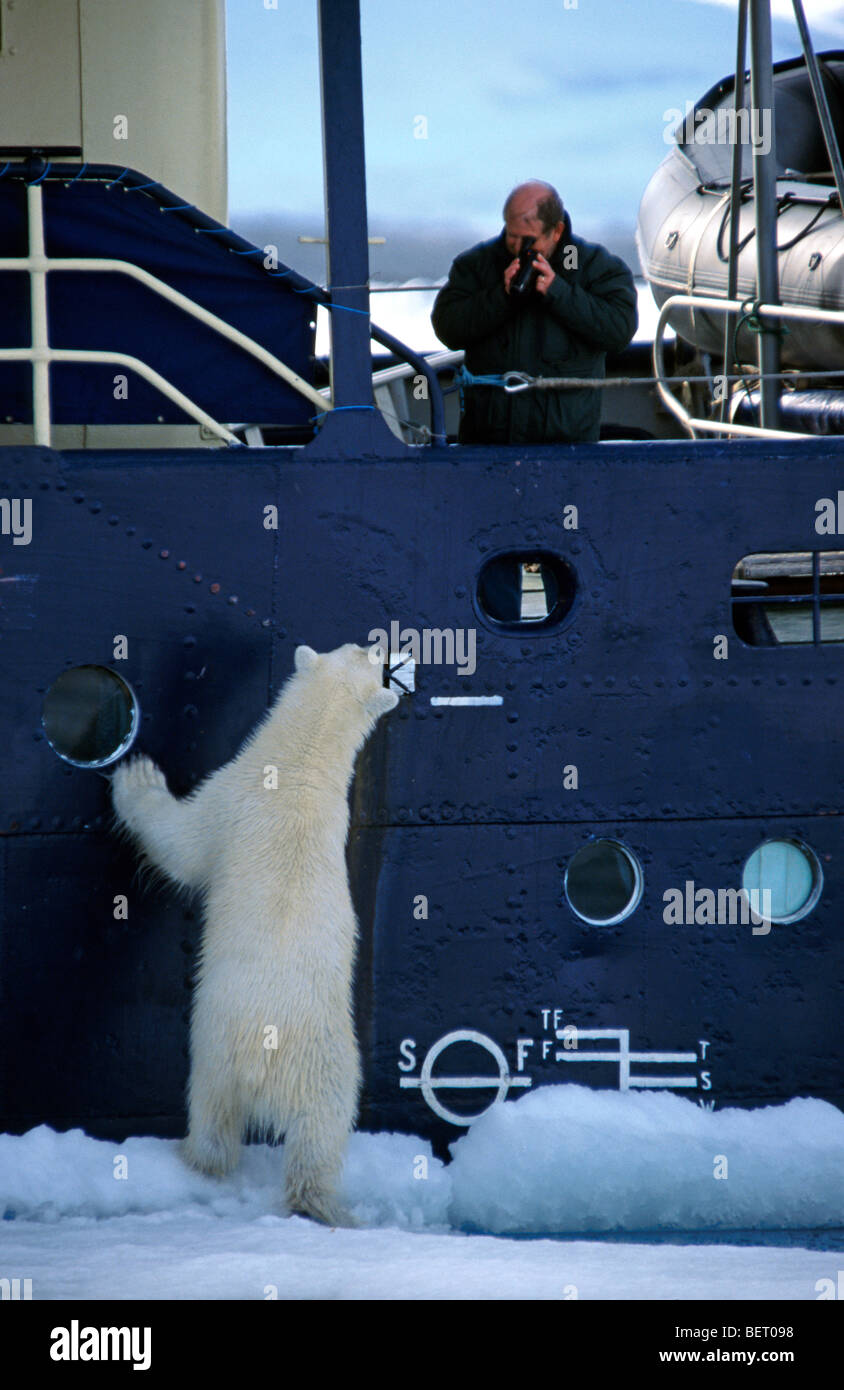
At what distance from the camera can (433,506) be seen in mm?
5129

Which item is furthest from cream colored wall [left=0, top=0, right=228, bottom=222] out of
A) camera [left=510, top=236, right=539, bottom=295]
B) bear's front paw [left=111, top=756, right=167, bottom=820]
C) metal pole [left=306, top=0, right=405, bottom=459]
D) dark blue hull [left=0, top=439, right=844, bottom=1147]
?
bear's front paw [left=111, top=756, right=167, bottom=820]

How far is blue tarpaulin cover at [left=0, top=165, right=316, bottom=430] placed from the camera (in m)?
5.12

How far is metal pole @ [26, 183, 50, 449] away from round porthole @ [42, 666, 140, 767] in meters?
0.83

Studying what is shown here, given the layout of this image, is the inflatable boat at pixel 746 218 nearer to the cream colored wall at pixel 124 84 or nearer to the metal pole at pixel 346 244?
the cream colored wall at pixel 124 84

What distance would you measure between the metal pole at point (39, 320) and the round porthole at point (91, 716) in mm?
826

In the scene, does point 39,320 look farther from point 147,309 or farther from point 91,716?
point 91,716

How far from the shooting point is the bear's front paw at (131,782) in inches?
196

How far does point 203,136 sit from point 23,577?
2.89 meters

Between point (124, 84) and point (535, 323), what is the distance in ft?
7.68

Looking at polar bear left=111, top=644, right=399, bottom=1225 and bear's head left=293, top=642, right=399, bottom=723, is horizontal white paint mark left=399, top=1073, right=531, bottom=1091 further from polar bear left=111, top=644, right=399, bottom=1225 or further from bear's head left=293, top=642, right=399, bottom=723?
bear's head left=293, top=642, right=399, bottom=723

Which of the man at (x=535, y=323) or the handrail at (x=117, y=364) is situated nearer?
the handrail at (x=117, y=364)

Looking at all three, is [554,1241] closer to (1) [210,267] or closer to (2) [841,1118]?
(2) [841,1118]

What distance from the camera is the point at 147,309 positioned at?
17.3 feet

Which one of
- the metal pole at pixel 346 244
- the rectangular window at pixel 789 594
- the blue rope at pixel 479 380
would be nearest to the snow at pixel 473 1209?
the rectangular window at pixel 789 594
